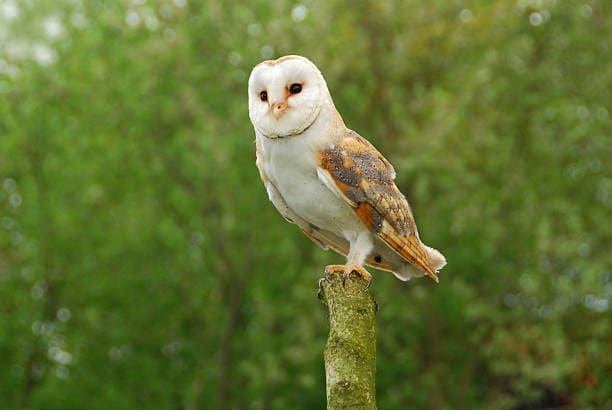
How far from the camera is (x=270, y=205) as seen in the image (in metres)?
13.4

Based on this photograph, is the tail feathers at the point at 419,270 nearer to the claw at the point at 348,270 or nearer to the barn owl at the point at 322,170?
the barn owl at the point at 322,170

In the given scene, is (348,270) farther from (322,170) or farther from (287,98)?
(287,98)

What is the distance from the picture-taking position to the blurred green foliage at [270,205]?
11.6 metres

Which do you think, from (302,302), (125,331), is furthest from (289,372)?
(125,331)

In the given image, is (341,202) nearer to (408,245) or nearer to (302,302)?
(408,245)

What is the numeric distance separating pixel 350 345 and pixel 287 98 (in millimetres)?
959

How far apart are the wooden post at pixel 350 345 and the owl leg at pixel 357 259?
21mm

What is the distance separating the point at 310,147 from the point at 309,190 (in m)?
0.18

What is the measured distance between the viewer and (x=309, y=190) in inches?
138

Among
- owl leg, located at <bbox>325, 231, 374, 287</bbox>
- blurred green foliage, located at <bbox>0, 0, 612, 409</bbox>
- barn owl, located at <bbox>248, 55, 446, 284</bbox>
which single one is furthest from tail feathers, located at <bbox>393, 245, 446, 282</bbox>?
blurred green foliage, located at <bbox>0, 0, 612, 409</bbox>

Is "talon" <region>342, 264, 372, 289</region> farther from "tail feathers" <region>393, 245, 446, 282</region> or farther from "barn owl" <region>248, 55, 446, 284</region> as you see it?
"tail feathers" <region>393, 245, 446, 282</region>

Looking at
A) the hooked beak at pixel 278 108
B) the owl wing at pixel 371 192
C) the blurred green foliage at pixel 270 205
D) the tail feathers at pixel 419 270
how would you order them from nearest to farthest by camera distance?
the hooked beak at pixel 278 108
the owl wing at pixel 371 192
the tail feathers at pixel 419 270
the blurred green foliage at pixel 270 205

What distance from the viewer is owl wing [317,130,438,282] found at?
11.4 ft

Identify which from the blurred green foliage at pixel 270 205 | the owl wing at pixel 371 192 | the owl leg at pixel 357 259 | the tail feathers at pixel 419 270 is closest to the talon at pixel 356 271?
the owl leg at pixel 357 259
